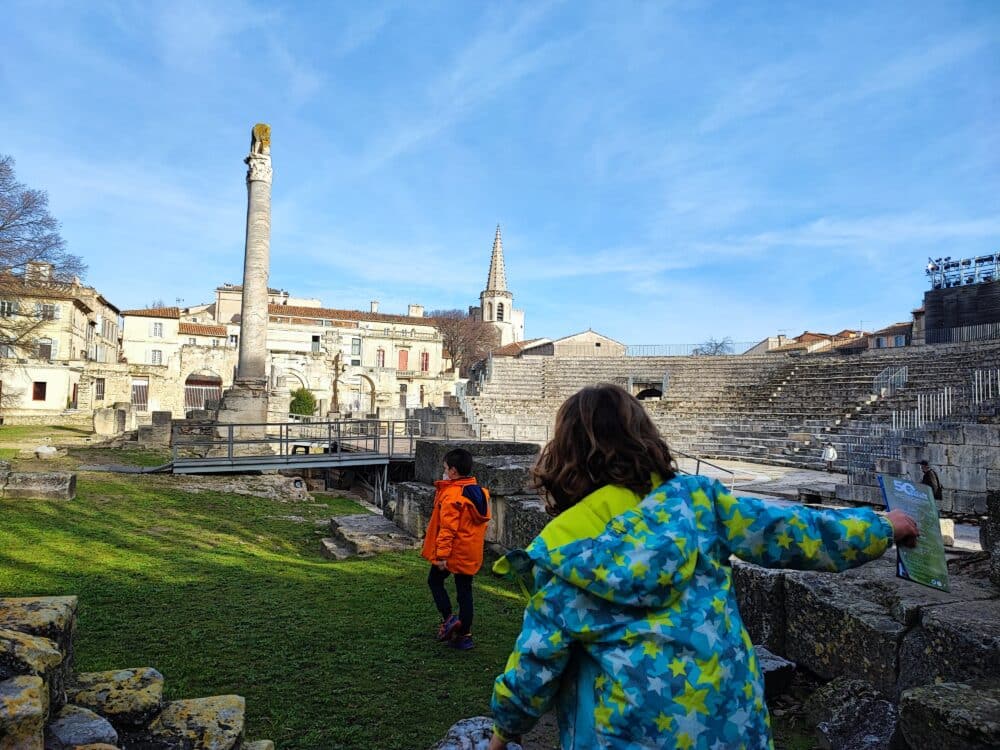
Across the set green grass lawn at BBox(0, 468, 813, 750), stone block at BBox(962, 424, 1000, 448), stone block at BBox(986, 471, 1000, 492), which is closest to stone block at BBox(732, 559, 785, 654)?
green grass lawn at BBox(0, 468, 813, 750)

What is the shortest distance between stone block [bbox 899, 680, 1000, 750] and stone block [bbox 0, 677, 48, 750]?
2848mm

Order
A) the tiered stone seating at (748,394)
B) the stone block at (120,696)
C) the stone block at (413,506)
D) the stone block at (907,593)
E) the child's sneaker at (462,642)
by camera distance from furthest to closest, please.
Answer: the tiered stone seating at (748,394), the stone block at (413,506), the child's sneaker at (462,642), the stone block at (907,593), the stone block at (120,696)

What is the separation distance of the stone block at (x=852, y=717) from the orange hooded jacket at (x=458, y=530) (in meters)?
2.35

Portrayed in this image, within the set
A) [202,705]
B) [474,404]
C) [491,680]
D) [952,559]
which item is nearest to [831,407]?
[474,404]

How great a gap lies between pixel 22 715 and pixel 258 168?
Answer: 21.6m

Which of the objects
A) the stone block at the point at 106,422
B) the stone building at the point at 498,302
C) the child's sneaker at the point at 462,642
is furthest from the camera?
the stone building at the point at 498,302

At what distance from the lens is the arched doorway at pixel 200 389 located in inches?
2000

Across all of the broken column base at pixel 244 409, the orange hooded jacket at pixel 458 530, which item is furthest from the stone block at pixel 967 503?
the broken column base at pixel 244 409

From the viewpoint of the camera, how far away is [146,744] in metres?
2.62

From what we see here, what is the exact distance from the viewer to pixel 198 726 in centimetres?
271

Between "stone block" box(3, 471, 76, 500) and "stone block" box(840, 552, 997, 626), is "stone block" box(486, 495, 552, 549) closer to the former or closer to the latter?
"stone block" box(840, 552, 997, 626)

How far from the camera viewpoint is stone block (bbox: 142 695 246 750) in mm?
2631

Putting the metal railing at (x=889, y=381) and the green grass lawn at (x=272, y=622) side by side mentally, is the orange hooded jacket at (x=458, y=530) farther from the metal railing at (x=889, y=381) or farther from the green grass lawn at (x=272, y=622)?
the metal railing at (x=889, y=381)

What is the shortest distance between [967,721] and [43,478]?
11.4 meters
